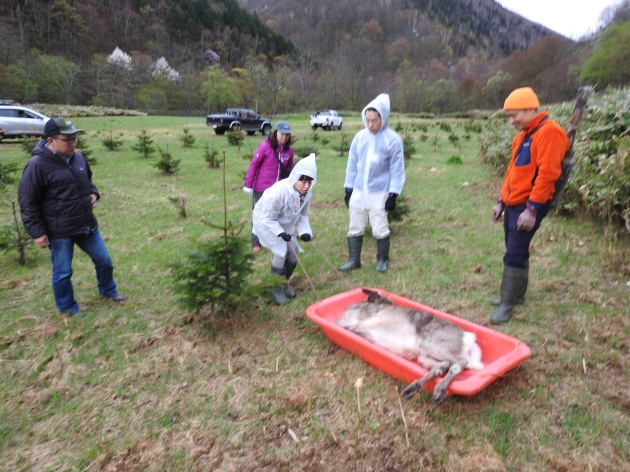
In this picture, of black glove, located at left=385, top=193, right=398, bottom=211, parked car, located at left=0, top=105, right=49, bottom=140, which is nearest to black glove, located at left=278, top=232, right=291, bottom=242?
black glove, located at left=385, top=193, right=398, bottom=211

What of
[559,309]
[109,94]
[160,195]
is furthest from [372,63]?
[559,309]

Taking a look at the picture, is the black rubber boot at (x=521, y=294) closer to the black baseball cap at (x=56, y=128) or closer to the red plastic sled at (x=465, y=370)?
the red plastic sled at (x=465, y=370)

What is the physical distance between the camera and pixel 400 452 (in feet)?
7.77

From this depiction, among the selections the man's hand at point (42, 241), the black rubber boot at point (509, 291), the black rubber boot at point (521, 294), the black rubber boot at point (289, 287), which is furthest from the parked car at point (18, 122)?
the black rubber boot at point (509, 291)

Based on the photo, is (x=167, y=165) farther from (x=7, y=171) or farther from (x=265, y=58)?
(x=265, y=58)

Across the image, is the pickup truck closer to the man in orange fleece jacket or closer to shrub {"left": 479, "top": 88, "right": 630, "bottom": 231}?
shrub {"left": 479, "top": 88, "right": 630, "bottom": 231}

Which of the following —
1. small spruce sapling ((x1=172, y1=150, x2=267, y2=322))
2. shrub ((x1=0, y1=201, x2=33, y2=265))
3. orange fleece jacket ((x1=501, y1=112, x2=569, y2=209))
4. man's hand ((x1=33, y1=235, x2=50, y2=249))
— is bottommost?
shrub ((x1=0, y1=201, x2=33, y2=265))

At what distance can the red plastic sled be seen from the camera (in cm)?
258

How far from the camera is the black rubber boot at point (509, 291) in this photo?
3715 mm

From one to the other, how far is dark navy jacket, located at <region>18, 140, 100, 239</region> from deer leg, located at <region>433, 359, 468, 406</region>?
3347mm

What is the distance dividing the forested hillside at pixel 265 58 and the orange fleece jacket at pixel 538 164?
32.7 metres

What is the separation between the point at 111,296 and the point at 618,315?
16.6 ft

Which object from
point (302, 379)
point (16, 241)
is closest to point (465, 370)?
point (302, 379)

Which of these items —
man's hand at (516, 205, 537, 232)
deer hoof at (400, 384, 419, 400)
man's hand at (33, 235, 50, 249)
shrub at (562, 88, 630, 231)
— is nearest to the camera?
deer hoof at (400, 384, 419, 400)
